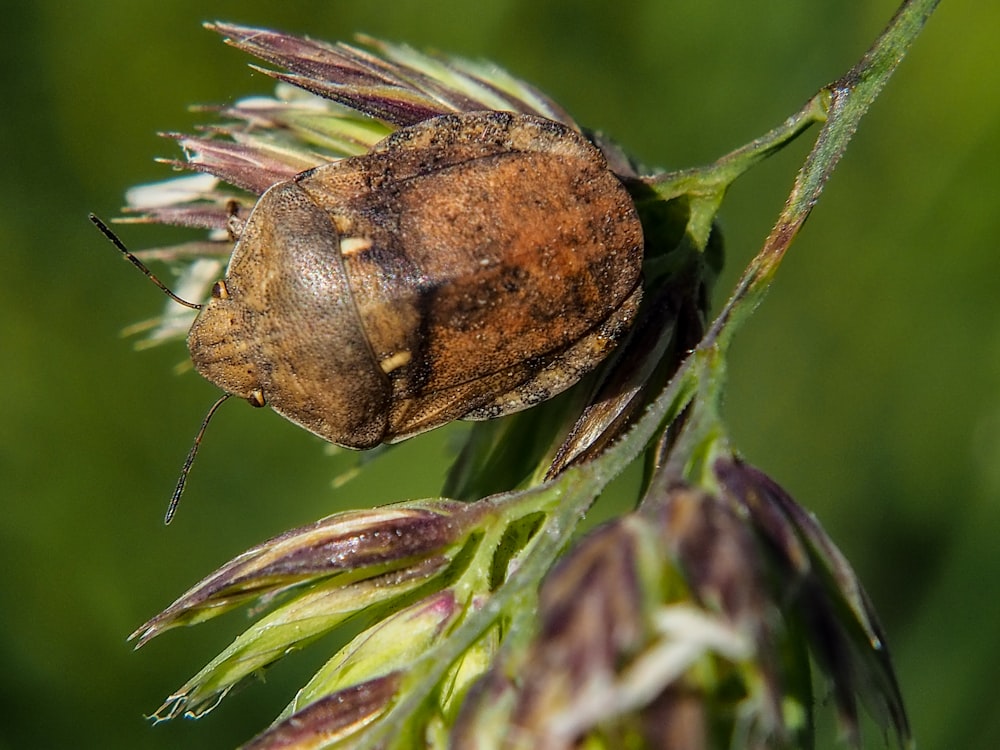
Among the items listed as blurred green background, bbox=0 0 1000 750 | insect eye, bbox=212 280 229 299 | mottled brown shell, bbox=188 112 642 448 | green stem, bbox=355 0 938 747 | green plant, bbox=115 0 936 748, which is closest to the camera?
green plant, bbox=115 0 936 748

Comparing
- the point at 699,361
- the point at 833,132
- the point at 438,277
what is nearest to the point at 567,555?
the point at 699,361

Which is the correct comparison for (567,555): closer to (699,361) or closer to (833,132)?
(699,361)

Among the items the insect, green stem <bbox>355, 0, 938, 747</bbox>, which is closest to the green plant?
green stem <bbox>355, 0, 938, 747</bbox>

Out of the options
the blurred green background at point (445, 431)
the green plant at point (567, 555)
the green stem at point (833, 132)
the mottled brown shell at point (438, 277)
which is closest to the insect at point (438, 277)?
the mottled brown shell at point (438, 277)

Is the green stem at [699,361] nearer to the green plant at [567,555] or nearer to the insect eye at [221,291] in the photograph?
the green plant at [567,555]

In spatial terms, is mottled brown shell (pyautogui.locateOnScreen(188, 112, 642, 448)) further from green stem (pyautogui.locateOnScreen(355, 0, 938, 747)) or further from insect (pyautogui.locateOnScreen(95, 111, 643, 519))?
green stem (pyautogui.locateOnScreen(355, 0, 938, 747))

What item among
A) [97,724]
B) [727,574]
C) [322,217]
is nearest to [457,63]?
[322,217]
